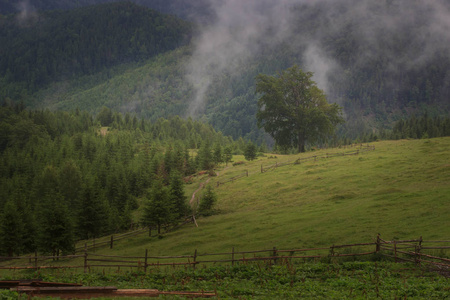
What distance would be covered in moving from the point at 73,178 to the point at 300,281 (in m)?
97.0

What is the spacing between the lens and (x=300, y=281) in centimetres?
2166

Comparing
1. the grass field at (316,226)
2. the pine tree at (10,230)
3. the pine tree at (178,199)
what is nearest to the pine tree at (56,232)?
the grass field at (316,226)

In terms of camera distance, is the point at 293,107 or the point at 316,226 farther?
the point at 293,107

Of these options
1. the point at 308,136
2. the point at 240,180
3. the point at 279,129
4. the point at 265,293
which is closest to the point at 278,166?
the point at 240,180

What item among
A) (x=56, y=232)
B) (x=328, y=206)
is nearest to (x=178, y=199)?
(x=56, y=232)

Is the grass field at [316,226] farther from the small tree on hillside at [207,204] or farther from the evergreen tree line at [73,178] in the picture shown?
the evergreen tree line at [73,178]

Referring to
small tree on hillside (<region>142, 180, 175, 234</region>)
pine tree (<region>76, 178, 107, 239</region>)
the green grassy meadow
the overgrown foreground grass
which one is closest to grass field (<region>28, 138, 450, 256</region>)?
the green grassy meadow

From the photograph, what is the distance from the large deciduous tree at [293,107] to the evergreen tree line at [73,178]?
15669mm

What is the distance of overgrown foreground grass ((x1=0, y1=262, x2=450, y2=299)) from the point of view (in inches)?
726

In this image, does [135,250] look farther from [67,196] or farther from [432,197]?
[67,196]

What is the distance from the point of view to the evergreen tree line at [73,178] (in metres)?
52.6

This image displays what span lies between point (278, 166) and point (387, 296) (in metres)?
53.7

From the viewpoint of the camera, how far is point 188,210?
53.4 meters

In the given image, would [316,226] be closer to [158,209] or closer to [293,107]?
[158,209]
